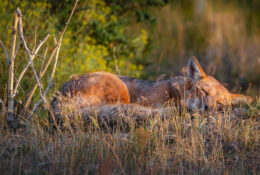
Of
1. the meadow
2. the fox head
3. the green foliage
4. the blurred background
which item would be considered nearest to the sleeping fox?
the fox head

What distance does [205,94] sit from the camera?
536 centimetres

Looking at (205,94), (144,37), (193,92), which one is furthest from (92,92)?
(144,37)

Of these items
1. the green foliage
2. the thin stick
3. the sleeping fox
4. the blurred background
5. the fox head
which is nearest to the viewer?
the thin stick

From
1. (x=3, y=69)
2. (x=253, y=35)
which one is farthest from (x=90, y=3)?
(x=253, y=35)

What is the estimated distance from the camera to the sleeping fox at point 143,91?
15.9ft

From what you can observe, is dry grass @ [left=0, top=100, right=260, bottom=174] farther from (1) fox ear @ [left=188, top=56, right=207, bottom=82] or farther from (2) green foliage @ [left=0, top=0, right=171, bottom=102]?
(2) green foliage @ [left=0, top=0, right=171, bottom=102]

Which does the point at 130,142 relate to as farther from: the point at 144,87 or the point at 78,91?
the point at 144,87

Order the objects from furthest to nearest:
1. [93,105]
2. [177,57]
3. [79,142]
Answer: [177,57]
[93,105]
[79,142]

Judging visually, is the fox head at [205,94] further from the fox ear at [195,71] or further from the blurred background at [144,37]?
the blurred background at [144,37]

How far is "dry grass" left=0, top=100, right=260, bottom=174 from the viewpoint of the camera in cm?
330

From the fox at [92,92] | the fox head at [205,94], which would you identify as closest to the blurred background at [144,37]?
the fox head at [205,94]

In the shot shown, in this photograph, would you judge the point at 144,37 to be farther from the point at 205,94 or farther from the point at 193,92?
the point at 205,94

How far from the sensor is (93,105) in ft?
15.7

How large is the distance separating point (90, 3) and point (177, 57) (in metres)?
4.21
